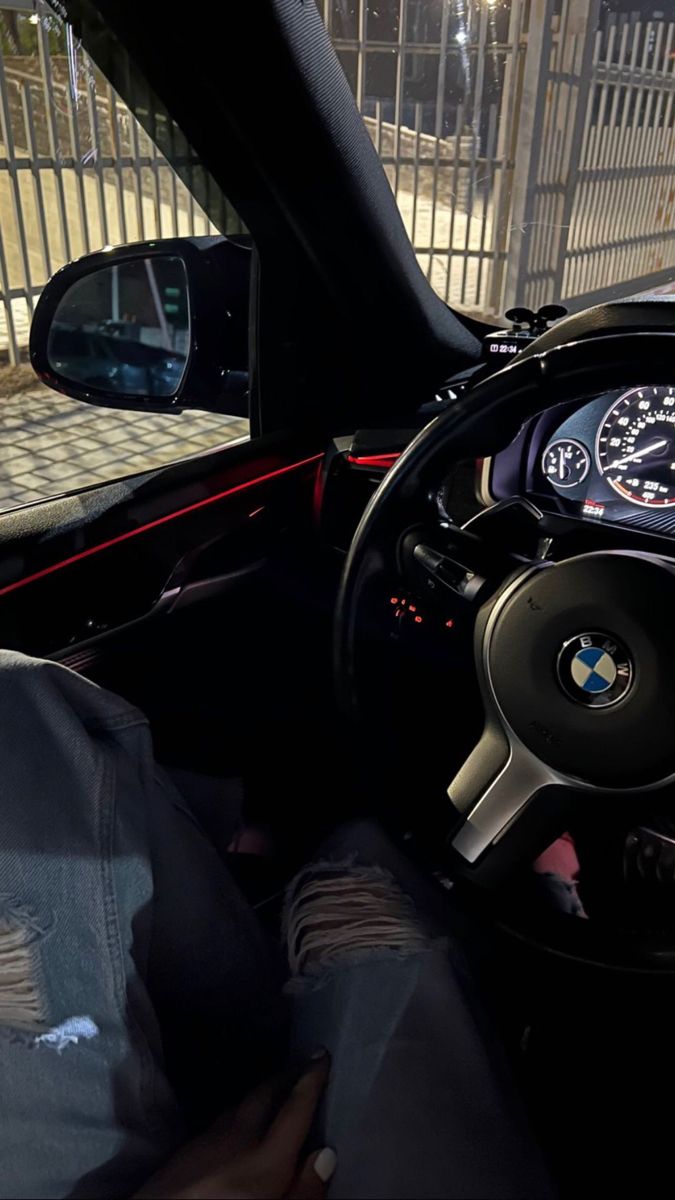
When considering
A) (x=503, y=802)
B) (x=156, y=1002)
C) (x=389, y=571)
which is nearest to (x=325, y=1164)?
(x=156, y=1002)

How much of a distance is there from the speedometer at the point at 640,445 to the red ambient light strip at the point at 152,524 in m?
0.59

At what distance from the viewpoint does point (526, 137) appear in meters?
3.94

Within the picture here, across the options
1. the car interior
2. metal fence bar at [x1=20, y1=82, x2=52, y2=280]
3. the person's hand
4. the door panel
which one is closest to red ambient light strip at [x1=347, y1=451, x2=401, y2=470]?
the car interior

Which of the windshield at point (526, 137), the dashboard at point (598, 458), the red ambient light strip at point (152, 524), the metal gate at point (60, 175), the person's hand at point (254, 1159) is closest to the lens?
the person's hand at point (254, 1159)

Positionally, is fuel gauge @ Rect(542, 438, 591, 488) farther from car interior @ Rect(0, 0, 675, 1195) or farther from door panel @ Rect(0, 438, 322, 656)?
door panel @ Rect(0, 438, 322, 656)

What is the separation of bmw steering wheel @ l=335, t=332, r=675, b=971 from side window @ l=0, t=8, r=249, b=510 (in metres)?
0.78

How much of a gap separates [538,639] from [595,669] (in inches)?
3.0

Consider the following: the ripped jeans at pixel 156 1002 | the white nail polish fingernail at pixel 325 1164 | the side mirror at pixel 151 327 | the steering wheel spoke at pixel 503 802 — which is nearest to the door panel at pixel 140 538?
the side mirror at pixel 151 327

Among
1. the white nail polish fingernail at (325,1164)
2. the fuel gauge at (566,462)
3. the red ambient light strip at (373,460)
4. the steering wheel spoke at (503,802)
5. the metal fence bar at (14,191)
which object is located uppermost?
the metal fence bar at (14,191)

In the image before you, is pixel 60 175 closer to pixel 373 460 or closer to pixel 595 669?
pixel 373 460

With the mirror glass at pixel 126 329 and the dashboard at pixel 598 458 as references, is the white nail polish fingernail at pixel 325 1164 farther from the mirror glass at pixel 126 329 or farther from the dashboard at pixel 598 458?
the mirror glass at pixel 126 329

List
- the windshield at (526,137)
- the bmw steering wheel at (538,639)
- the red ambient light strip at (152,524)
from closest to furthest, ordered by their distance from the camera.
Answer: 1. the bmw steering wheel at (538,639)
2. the red ambient light strip at (152,524)
3. the windshield at (526,137)

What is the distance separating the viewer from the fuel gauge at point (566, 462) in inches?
57.3

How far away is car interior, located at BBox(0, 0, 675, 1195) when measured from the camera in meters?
1.09
